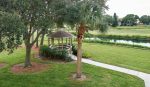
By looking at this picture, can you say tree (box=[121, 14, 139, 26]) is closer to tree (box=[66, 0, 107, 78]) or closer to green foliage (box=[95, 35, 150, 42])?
green foliage (box=[95, 35, 150, 42])

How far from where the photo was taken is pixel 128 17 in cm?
11856

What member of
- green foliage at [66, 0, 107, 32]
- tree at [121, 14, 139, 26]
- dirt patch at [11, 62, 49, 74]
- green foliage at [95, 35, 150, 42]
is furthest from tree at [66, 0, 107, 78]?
tree at [121, 14, 139, 26]

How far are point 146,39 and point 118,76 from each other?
3793 centimetres

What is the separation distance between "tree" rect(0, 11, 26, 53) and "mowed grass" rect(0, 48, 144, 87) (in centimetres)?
490

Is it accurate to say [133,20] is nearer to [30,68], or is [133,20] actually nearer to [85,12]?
[30,68]

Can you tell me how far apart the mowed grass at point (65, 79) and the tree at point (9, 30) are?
4902 millimetres

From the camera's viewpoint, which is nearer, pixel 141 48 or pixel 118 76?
pixel 118 76

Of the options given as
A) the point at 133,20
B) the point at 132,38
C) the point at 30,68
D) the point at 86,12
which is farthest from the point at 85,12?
the point at 133,20

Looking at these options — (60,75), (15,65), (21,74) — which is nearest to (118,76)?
(60,75)

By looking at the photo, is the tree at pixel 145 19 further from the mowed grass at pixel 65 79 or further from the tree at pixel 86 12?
the tree at pixel 86 12

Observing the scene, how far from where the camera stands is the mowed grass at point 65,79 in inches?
661

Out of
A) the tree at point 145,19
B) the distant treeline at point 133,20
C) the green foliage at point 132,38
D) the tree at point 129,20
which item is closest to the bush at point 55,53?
the green foliage at point 132,38

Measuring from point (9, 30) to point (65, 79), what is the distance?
23.4ft

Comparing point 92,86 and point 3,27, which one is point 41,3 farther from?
point 92,86
